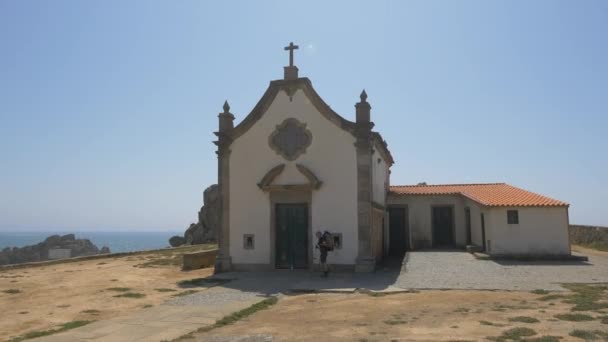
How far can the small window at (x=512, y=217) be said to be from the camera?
22.3 metres

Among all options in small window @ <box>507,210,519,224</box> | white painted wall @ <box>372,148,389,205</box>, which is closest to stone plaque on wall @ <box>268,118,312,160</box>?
white painted wall @ <box>372,148,389,205</box>

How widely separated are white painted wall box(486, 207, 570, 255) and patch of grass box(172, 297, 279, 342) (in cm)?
1273

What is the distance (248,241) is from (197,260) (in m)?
3.69

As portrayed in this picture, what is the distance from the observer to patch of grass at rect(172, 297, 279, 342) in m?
9.69

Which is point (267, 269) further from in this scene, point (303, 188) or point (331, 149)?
point (331, 149)

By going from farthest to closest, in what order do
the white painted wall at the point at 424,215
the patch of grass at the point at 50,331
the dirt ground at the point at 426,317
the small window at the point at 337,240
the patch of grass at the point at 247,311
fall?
the white painted wall at the point at 424,215 < the small window at the point at 337,240 < the patch of grass at the point at 247,311 < the patch of grass at the point at 50,331 < the dirt ground at the point at 426,317

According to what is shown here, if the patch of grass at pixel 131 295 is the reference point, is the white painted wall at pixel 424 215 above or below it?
above

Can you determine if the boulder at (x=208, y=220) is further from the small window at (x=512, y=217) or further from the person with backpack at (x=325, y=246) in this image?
the small window at (x=512, y=217)

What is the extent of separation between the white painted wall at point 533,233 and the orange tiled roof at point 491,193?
16.4 inches

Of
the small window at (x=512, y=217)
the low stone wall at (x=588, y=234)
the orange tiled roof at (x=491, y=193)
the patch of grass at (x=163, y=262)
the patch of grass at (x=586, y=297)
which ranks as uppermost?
the orange tiled roof at (x=491, y=193)

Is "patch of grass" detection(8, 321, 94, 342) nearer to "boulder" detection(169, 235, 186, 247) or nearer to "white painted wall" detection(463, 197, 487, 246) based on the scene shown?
"white painted wall" detection(463, 197, 487, 246)

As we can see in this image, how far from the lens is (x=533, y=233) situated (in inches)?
873

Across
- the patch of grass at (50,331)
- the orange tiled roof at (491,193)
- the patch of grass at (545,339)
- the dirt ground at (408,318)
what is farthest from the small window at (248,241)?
the patch of grass at (545,339)

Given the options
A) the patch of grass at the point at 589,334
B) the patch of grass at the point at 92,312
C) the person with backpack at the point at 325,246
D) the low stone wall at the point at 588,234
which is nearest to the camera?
the patch of grass at the point at 589,334
